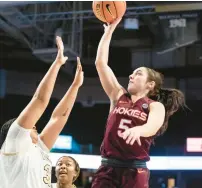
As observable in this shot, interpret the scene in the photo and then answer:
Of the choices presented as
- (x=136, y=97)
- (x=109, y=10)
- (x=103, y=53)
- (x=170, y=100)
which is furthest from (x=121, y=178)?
(x=109, y=10)

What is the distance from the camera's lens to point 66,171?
338 centimetres

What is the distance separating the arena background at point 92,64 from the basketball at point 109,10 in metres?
6.08

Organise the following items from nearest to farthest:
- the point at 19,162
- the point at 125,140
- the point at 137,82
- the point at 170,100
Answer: the point at 19,162 < the point at 125,140 < the point at 137,82 < the point at 170,100

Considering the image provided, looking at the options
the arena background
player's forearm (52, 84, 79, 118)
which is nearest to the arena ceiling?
the arena background

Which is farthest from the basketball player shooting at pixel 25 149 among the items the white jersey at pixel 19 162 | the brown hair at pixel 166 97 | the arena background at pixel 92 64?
the arena background at pixel 92 64

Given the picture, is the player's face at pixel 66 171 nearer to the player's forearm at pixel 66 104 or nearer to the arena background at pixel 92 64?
the player's forearm at pixel 66 104

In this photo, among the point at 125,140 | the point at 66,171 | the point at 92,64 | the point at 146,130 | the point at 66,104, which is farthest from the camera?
the point at 92,64

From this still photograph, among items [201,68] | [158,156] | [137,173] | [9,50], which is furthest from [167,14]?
[137,173]

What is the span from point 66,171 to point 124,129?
0.80 metres

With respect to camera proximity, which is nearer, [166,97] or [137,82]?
Answer: [137,82]

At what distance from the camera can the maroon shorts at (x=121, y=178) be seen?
2.75 m

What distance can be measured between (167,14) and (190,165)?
3.42 m

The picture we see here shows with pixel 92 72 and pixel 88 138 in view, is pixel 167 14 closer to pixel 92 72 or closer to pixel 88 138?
pixel 92 72

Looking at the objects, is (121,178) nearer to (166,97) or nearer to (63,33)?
(166,97)
